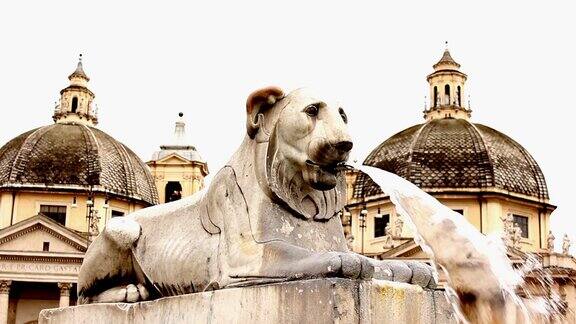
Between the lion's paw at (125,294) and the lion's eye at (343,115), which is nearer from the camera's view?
the lion's eye at (343,115)

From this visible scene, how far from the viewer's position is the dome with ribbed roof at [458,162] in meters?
55.9

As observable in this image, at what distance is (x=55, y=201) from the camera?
191 ft

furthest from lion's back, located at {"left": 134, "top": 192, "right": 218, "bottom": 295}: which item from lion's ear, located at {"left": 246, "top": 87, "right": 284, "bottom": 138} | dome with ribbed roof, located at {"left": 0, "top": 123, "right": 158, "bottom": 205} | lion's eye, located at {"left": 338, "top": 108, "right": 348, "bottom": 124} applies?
dome with ribbed roof, located at {"left": 0, "top": 123, "right": 158, "bottom": 205}

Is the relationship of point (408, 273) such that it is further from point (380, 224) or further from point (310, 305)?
point (380, 224)

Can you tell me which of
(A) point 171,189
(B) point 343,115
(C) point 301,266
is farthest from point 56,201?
(C) point 301,266

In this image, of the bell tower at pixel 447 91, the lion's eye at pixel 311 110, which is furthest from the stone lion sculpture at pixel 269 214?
the bell tower at pixel 447 91

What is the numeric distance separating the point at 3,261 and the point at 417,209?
168 ft

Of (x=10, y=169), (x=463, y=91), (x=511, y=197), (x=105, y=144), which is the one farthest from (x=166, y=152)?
(x=511, y=197)

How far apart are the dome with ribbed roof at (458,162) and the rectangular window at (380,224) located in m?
1.52

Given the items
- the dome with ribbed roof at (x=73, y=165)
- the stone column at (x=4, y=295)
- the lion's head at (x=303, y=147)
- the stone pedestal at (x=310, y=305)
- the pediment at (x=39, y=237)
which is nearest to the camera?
the stone pedestal at (x=310, y=305)

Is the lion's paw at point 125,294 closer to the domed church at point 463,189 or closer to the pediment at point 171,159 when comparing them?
the domed church at point 463,189

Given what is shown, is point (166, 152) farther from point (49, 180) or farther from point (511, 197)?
point (511, 197)

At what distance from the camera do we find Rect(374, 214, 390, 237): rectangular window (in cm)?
5666

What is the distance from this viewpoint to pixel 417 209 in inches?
253
